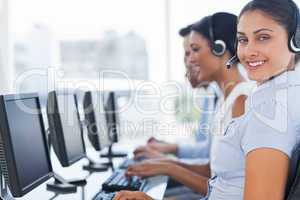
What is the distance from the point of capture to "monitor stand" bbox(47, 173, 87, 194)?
1.54 m

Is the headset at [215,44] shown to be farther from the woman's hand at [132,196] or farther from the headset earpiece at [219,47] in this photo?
the woman's hand at [132,196]

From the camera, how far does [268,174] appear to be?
94 centimetres

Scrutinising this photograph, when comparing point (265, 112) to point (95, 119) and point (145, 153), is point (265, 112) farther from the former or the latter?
point (145, 153)

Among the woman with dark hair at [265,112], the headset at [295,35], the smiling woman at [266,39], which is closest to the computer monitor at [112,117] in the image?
the woman with dark hair at [265,112]

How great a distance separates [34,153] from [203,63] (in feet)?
3.07

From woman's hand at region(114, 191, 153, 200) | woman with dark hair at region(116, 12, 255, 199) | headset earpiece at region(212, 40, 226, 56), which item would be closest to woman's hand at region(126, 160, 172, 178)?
woman with dark hair at region(116, 12, 255, 199)

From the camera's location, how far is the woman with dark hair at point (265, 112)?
0.95 metres

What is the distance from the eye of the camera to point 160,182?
1.75m

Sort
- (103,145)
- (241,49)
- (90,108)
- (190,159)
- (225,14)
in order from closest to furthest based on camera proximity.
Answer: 1. (241,49)
2. (225,14)
3. (90,108)
4. (103,145)
5. (190,159)

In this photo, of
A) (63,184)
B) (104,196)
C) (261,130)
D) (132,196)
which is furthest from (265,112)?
(63,184)

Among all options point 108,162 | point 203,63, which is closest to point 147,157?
point 108,162

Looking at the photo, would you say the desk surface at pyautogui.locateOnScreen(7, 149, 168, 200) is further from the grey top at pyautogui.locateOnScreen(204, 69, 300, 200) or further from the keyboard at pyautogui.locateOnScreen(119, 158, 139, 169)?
the grey top at pyautogui.locateOnScreen(204, 69, 300, 200)

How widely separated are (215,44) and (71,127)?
2.34 ft

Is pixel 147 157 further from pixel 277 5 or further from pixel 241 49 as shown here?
pixel 277 5
